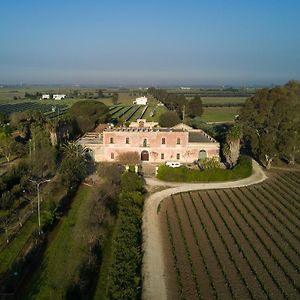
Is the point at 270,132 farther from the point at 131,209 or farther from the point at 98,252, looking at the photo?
the point at 98,252

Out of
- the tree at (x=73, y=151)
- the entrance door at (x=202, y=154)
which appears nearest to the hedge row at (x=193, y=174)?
the entrance door at (x=202, y=154)

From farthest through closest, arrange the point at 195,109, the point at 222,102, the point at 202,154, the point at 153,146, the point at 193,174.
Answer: the point at 222,102 < the point at 195,109 < the point at 202,154 < the point at 153,146 < the point at 193,174

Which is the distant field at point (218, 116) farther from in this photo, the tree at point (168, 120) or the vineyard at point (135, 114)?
the tree at point (168, 120)

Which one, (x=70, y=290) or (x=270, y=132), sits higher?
(x=270, y=132)

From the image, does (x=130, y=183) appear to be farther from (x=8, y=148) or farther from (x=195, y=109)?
(x=195, y=109)

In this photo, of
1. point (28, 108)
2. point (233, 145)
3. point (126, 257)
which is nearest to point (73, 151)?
point (233, 145)

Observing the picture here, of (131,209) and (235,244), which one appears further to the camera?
(131,209)

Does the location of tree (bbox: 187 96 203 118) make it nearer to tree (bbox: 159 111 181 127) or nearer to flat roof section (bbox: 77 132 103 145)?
tree (bbox: 159 111 181 127)

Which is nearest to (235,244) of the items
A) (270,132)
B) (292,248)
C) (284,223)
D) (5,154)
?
(292,248)
